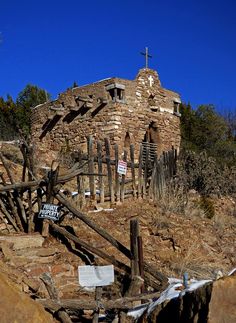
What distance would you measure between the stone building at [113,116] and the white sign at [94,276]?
10.9m

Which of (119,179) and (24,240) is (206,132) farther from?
(24,240)

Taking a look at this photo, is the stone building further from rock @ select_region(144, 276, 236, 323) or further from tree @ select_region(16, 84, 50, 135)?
rock @ select_region(144, 276, 236, 323)

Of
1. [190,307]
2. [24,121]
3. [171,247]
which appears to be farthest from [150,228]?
[24,121]

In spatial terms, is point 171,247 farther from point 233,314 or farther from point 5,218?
point 233,314

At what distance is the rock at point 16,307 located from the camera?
12.0 feet

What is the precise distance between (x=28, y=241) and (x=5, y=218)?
2.84 ft

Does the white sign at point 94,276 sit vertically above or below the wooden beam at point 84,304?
above

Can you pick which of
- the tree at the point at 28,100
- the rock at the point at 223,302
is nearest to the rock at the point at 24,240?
the rock at the point at 223,302

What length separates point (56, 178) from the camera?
7195mm

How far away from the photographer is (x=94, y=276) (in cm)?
475

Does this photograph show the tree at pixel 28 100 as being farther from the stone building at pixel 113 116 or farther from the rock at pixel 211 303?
the rock at pixel 211 303

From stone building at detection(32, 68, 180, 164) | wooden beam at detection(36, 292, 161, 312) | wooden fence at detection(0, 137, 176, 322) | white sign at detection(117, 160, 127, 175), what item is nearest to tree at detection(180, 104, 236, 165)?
stone building at detection(32, 68, 180, 164)

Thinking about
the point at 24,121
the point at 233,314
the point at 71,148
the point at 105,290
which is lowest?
the point at 105,290

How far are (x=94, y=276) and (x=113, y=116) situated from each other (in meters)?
12.1
